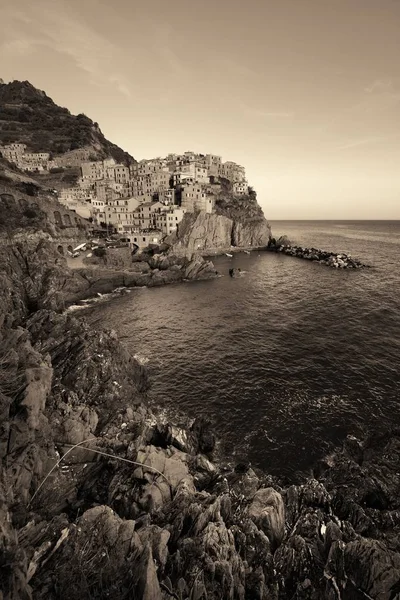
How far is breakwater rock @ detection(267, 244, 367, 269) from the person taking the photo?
9344 centimetres

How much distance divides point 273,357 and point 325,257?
80.8m

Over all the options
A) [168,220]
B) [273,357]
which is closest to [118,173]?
[168,220]

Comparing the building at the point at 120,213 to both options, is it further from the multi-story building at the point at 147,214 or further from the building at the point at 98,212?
the multi-story building at the point at 147,214

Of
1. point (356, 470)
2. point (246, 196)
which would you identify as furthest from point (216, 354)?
point (246, 196)

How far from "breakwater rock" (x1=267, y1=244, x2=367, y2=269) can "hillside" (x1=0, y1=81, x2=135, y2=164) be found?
111 m

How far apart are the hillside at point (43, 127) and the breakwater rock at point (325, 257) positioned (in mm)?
110924

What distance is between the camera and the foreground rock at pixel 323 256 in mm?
93500

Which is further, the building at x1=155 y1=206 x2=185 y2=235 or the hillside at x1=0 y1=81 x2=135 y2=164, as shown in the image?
the hillside at x1=0 y1=81 x2=135 y2=164

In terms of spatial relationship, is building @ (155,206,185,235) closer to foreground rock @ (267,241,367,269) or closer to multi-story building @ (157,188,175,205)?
multi-story building @ (157,188,175,205)

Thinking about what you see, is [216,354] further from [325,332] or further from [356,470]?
[356,470]

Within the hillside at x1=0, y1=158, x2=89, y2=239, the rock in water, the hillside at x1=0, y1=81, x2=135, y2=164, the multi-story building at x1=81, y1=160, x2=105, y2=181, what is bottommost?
the rock in water

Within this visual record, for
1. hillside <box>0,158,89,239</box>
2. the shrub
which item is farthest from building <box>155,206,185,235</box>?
the shrub

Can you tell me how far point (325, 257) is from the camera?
106938mm

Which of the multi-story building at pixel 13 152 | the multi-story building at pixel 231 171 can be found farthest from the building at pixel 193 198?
the multi-story building at pixel 13 152
